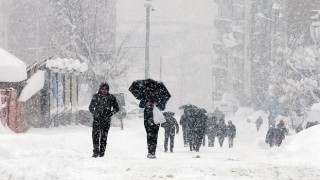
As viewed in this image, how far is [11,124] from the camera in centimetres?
1775

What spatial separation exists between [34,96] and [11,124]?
1759 millimetres

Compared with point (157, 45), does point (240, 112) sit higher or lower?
lower

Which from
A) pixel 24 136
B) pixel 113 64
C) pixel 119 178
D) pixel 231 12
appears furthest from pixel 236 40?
pixel 119 178

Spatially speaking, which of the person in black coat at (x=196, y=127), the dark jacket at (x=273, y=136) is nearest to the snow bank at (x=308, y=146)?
the person in black coat at (x=196, y=127)

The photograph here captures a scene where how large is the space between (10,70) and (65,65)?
2881 millimetres

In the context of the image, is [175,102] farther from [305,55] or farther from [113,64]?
[113,64]

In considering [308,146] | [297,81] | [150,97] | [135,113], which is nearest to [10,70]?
[150,97]

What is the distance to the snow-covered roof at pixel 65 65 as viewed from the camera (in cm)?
2061

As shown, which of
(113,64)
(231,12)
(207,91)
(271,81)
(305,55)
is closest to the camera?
(113,64)

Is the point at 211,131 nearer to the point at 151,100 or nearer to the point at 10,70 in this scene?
the point at 10,70

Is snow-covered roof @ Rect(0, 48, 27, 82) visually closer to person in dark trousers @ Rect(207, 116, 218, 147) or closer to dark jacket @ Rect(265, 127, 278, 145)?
person in dark trousers @ Rect(207, 116, 218, 147)

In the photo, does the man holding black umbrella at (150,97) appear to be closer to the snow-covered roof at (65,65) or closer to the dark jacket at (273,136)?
the snow-covered roof at (65,65)

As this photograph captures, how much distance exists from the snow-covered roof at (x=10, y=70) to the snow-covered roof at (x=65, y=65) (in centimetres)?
141

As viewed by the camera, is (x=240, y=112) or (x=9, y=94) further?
(x=240, y=112)
